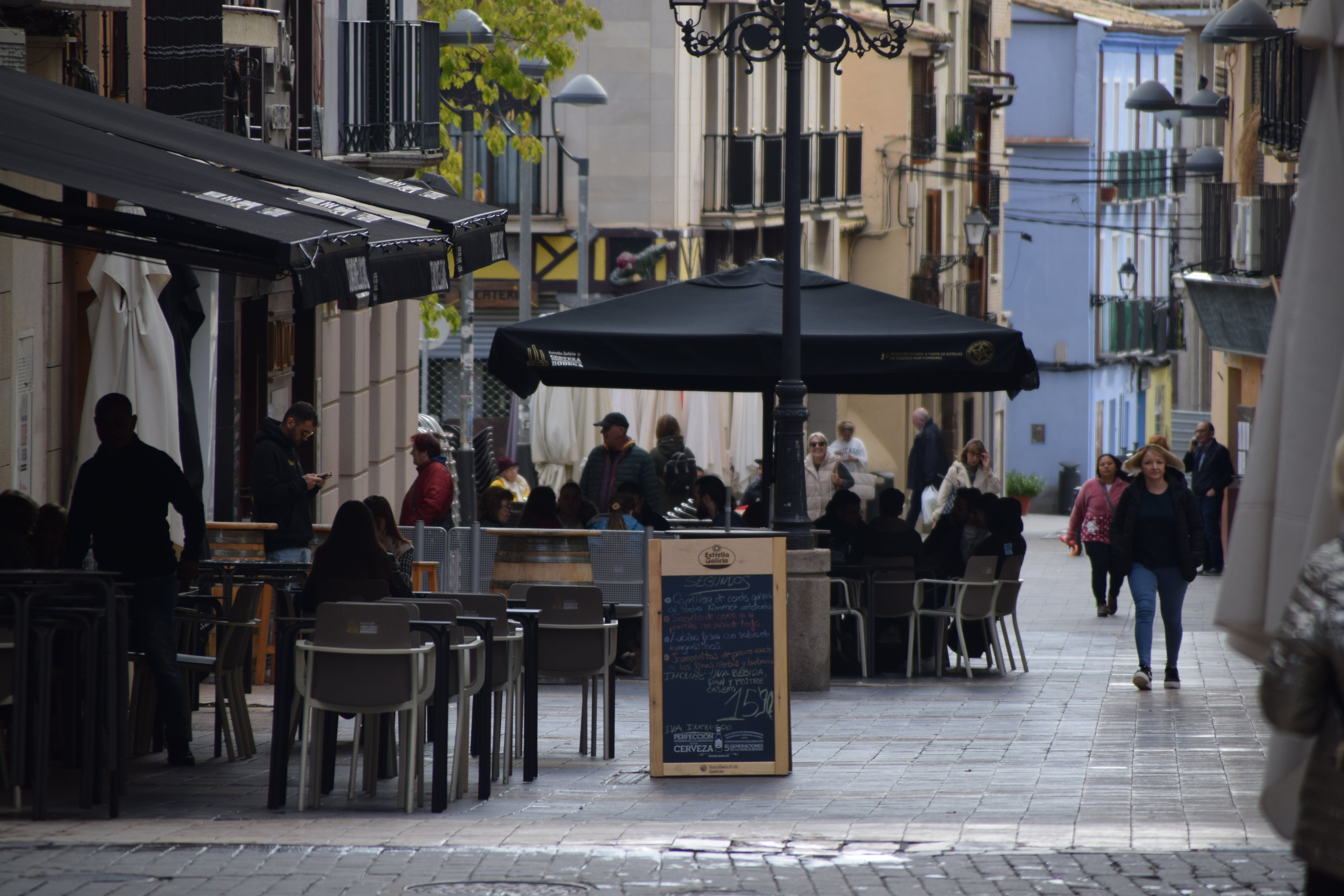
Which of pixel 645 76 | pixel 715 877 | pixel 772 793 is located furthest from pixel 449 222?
pixel 645 76

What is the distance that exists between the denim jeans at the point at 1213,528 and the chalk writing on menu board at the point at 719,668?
55.7 feet

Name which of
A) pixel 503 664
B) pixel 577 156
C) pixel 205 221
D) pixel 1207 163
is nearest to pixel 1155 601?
pixel 503 664

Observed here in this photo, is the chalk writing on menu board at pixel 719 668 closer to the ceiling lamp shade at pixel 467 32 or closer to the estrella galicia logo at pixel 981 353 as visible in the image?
the estrella galicia logo at pixel 981 353

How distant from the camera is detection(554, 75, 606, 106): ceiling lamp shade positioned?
2661cm

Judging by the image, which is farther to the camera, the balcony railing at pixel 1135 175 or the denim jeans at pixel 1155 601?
the balcony railing at pixel 1135 175

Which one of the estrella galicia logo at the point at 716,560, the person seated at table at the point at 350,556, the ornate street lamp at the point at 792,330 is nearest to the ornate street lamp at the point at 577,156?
the ornate street lamp at the point at 792,330

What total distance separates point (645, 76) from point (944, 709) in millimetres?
21109

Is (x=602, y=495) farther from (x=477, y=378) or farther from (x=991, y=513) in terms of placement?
(x=477, y=378)

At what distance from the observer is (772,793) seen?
9.93 meters

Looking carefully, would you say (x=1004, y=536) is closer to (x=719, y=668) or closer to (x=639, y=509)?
(x=639, y=509)

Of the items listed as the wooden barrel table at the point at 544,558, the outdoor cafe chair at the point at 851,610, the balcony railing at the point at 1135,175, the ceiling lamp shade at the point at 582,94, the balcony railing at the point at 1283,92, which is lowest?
the outdoor cafe chair at the point at 851,610

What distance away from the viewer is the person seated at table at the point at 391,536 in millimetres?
12312

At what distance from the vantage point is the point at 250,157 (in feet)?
39.7

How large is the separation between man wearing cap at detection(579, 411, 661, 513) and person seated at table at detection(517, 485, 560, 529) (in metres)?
1.89
